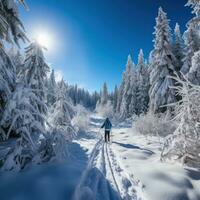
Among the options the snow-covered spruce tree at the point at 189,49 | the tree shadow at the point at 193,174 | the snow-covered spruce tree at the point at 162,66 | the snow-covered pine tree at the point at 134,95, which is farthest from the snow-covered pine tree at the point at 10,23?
the snow-covered pine tree at the point at 134,95

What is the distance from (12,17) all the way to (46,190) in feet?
15.0

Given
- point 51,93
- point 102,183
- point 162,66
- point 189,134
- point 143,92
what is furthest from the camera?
point 143,92

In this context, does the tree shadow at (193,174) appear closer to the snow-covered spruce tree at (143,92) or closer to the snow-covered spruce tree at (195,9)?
the snow-covered spruce tree at (195,9)

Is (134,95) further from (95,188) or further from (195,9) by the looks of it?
(95,188)

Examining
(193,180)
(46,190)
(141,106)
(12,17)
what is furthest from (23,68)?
(141,106)

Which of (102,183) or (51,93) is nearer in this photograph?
(102,183)

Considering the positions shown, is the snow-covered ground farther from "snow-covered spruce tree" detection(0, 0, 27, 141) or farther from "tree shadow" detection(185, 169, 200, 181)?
"snow-covered spruce tree" detection(0, 0, 27, 141)

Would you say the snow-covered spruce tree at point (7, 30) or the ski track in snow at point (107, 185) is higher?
the snow-covered spruce tree at point (7, 30)

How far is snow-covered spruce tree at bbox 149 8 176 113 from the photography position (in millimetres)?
17266

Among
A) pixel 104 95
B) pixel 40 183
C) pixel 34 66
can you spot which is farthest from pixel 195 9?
pixel 104 95

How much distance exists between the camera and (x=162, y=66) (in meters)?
18.0

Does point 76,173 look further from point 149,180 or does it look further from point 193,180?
point 193,180

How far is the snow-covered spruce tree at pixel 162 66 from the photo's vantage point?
680 inches

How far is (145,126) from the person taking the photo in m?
15.4
